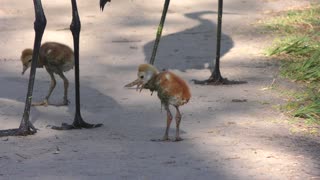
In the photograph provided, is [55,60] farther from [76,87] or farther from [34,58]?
[34,58]

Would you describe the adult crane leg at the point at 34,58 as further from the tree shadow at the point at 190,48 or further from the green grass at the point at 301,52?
the tree shadow at the point at 190,48

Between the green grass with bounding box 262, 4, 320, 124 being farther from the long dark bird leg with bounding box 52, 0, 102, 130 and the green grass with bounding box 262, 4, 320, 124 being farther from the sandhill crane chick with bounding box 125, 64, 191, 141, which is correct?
the long dark bird leg with bounding box 52, 0, 102, 130

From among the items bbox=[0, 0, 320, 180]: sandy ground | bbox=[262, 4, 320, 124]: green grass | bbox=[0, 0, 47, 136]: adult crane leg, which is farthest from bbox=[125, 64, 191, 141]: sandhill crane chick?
bbox=[262, 4, 320, 124]: green grass

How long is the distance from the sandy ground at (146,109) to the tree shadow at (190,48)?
1 centimetres

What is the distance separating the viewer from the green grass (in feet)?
20.0

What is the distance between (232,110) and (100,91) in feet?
4.46

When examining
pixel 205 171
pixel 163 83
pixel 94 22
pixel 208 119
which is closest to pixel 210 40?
pixel 94 22

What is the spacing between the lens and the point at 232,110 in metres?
6.19

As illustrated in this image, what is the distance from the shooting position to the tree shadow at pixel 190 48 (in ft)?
26.8

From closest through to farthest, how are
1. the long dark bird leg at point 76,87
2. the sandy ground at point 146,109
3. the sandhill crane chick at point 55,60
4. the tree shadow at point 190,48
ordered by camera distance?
the sandy ground at point 146,109
the long dark bird leg at point 76,87
the sandhill crane chick at point 55,60
the tree shadow at point 190,48

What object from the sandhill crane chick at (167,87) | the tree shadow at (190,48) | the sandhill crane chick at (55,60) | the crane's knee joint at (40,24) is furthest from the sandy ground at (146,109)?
the crane's knee joint at (40,24)

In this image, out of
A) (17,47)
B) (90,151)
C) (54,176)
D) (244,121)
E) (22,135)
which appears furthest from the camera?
(17,47)

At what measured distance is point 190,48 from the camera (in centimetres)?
885

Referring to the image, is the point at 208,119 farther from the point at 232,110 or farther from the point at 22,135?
the point at 22,135
